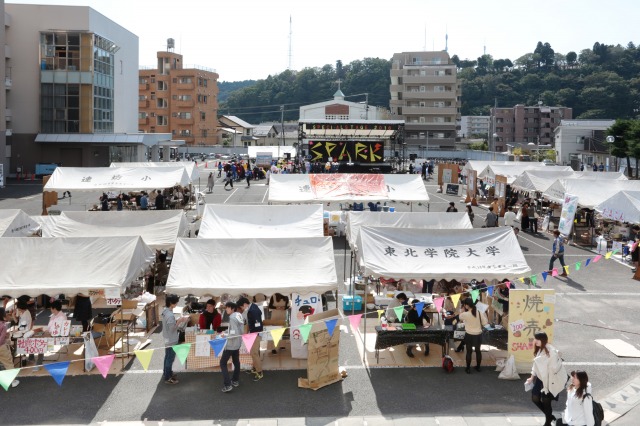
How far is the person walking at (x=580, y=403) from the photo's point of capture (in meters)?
8.04

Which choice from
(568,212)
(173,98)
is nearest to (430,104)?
(173,98)

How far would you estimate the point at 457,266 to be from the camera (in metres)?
13.2

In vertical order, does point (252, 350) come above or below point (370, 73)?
below

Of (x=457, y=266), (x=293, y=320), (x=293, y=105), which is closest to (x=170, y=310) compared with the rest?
(x=293, y=320)

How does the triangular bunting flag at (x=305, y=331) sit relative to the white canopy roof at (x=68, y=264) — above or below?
below

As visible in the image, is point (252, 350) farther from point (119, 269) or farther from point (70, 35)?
point (70, 35)

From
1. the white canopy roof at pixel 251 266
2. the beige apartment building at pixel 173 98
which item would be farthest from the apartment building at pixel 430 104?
the white canopy roof at pixel 251 266

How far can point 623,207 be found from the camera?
2398 cm

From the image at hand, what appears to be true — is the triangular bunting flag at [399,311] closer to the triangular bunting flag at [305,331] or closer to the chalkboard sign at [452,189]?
the triangular bunting flag at [305,331]

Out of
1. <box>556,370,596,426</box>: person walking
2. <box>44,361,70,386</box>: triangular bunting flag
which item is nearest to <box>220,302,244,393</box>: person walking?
<box>44,361,70,386</box>: triangular bunting flag

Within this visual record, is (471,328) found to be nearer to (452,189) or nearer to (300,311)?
(300,311)

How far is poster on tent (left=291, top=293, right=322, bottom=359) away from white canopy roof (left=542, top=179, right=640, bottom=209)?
57.4 feet

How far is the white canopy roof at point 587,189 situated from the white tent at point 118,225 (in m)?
17.2

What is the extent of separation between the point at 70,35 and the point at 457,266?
52882 mm
